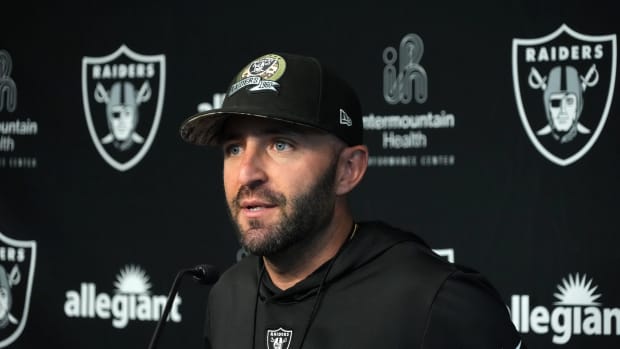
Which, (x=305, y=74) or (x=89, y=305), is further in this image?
(x=89, y=305)

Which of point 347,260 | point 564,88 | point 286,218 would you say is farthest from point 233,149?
point 564,88

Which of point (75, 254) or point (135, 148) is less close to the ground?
point (135, 148)

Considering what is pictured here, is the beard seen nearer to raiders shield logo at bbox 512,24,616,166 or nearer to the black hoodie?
the black hoodie

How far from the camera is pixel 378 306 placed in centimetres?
146

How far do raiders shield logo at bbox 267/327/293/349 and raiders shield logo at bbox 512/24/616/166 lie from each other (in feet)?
3.93

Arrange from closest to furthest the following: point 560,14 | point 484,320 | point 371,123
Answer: point 484,320, point 560,14, point 371,123

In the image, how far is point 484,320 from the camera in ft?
4.56

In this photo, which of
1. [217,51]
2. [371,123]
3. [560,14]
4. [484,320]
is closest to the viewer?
[484,320]

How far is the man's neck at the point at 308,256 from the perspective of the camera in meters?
1.50

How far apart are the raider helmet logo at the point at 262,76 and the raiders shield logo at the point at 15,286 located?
186cm

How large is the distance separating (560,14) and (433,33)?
371 mm

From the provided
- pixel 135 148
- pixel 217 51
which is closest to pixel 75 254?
pixel 135 148

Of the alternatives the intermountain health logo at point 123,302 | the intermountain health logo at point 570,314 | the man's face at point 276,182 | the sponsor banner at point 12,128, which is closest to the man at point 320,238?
the man's face at point 276,182

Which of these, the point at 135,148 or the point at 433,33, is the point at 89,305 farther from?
the point at 433,33
